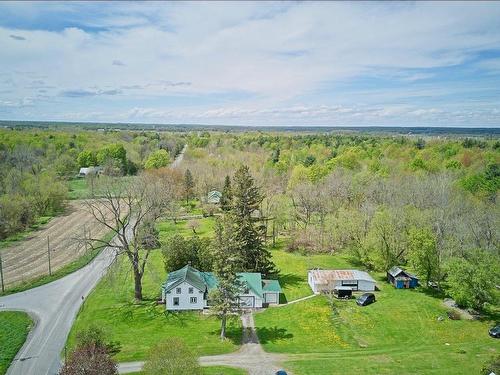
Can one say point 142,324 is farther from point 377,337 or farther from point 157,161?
point 157,161

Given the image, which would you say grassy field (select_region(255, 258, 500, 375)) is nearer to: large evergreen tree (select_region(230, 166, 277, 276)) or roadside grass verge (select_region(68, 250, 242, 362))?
roadside grass verge (select_region(68, 250, 242, 362))

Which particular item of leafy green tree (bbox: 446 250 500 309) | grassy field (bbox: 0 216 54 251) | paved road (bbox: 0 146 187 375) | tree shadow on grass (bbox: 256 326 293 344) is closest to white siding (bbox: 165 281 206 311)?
tree shadow on grass (bbox: 256 326 293 344)

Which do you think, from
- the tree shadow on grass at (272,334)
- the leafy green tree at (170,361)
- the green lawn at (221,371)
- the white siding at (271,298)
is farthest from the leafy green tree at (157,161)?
the leafy green tree at (170,361)

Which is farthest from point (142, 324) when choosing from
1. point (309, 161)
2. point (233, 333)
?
point (309, 161)

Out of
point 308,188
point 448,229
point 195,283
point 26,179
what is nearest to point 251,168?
point 308,188

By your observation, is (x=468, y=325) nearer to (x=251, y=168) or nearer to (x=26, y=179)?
(x=251, y=168)
